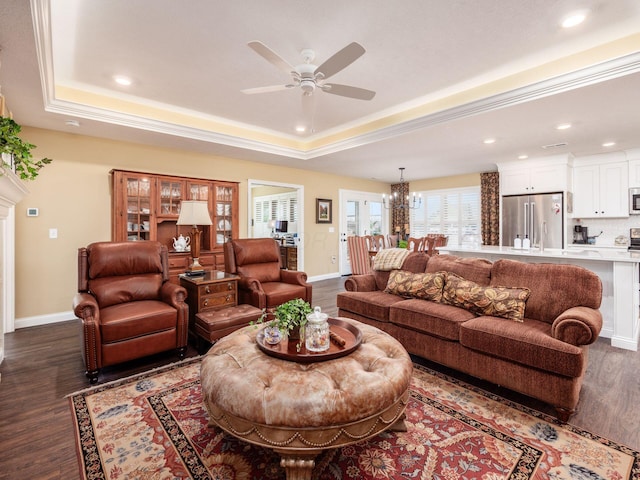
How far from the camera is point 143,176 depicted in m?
4.57

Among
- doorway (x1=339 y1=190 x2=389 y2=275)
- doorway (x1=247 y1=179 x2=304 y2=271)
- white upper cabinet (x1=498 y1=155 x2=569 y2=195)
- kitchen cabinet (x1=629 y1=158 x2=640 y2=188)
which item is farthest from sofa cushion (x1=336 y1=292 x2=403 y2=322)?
kitchen cabinet (x1=629 y1=158 x2=640 y2=188)

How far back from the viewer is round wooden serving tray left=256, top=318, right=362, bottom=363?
1.70 m

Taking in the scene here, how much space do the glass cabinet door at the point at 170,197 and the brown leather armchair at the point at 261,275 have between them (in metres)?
1.43

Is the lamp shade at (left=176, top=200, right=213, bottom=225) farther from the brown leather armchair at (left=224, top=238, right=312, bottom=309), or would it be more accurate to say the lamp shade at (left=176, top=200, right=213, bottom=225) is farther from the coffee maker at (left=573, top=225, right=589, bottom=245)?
the coffee maker at (left=573, top=225, right=589, bottom=245)

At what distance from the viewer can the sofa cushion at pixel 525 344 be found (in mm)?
1959

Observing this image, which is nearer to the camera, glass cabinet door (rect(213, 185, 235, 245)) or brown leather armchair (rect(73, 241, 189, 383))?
brown leather armchair (rect(73, 241, 189, 383))

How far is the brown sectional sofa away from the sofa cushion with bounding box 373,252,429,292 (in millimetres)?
38

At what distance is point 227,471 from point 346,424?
0.72 m

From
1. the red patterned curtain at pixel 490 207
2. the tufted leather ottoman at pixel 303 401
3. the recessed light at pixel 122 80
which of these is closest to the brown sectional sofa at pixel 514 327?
the tufted leather ottoman at pixel 303 401

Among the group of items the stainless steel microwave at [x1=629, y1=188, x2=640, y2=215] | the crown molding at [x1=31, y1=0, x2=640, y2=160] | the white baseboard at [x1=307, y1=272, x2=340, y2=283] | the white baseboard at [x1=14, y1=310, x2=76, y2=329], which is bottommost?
the white baseboard at [x1=14, y1=310, x2=76, y2=329]

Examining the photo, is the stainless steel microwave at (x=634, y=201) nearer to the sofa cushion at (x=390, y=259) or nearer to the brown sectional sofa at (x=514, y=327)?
the brown sectional sofa at (x=514, y=327)

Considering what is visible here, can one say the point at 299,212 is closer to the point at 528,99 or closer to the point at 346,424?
the point at 528,99

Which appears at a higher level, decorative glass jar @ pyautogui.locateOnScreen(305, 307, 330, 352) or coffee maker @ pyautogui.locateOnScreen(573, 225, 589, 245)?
coffee maker @ pyautogui.locateOnScreen(573, 225, 589, 245)

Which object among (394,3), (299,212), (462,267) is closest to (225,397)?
(462,267)
